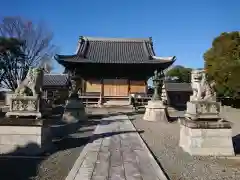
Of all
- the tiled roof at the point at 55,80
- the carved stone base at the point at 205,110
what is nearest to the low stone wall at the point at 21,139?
the carved stone base at the point at 205,110

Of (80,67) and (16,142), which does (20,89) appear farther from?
(80,67)

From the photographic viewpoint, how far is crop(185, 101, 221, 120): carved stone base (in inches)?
309

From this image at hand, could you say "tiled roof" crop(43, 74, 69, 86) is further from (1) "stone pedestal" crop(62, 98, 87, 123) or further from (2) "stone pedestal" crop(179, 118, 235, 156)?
(2) "stone pedestal" crop(179, 118, 235, 156)

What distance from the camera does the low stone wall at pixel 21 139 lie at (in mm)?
7367

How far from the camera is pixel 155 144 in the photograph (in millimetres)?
9219

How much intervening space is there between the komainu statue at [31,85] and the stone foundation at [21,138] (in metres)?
0.97

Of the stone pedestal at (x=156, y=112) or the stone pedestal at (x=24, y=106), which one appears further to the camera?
the stone pedestal at (x=156, y=112)

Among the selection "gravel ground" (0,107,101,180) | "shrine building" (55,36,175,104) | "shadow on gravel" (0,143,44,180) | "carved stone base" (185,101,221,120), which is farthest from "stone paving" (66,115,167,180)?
"shrine building" (55,36,175,104)

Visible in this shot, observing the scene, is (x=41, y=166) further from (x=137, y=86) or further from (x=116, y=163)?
(x=137, y=86)

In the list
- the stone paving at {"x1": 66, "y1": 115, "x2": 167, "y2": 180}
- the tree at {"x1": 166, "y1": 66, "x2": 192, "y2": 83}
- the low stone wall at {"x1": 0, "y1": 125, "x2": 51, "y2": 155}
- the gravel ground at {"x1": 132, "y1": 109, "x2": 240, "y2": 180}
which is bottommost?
the gravel ground at {"x1": 132, "y1": 109, "x2": 240, "y2": 180}

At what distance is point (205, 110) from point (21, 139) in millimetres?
5336

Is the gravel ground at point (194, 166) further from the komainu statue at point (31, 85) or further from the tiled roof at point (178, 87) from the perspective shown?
the tiled roof at point (178, 87)

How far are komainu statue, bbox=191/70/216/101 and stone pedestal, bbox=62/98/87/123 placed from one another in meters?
9.72

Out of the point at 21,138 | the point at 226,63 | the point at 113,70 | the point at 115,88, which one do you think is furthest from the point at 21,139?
the point at 226,63
